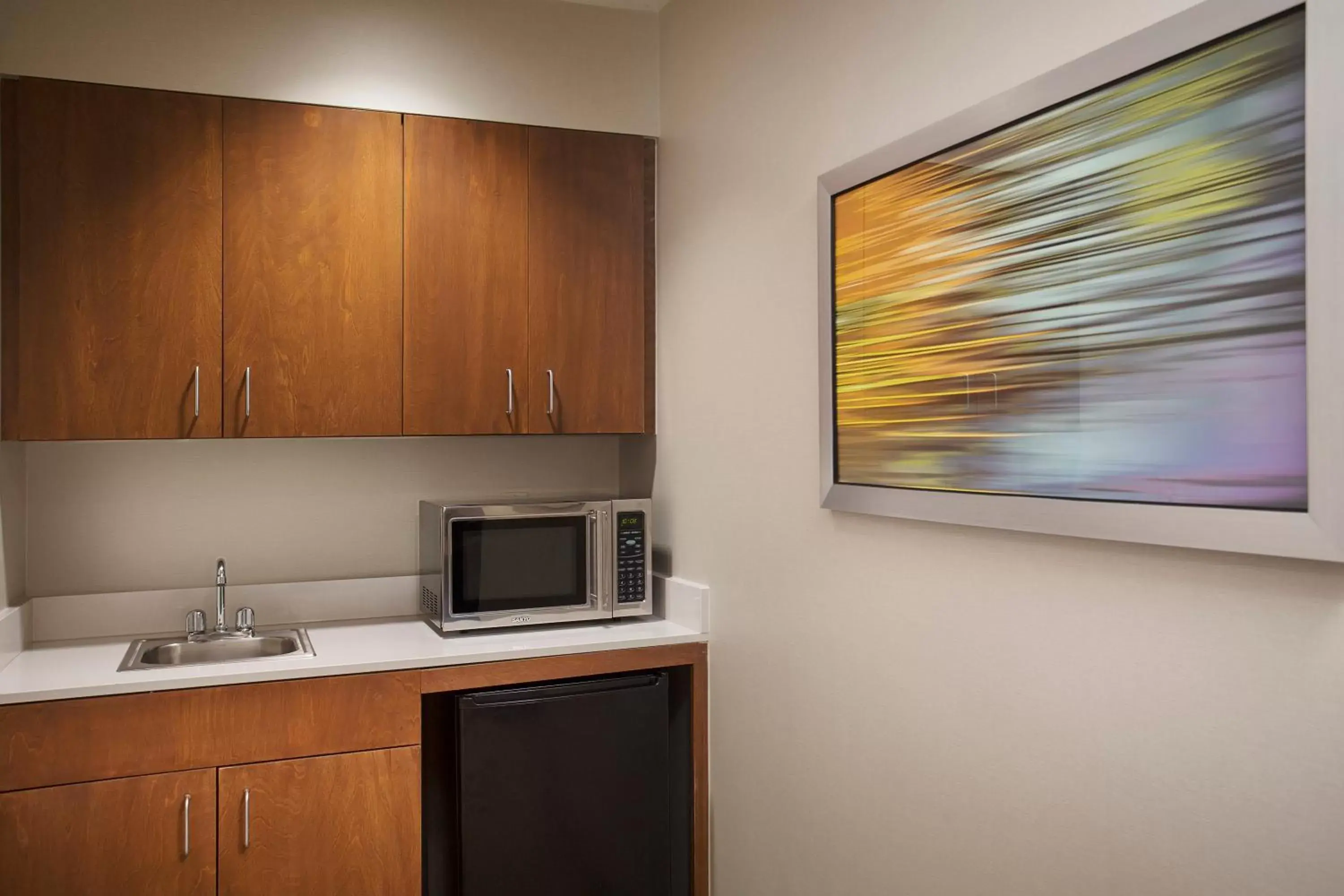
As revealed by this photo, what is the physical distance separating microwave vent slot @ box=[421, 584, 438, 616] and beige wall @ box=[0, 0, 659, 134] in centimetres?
130

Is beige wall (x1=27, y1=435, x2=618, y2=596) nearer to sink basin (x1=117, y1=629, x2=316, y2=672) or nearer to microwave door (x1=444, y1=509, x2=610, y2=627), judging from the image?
sink basin (x1=117, y1=629, x2=316, y2=672)

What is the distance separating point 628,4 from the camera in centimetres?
281

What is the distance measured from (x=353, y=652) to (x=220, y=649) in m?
0.43

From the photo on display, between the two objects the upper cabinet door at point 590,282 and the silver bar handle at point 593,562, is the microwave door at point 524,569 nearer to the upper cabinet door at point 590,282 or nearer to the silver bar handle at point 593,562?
the silver bar handle at point 593,562

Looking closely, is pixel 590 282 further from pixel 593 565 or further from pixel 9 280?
pixel 9 280

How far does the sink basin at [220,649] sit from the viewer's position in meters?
2.48

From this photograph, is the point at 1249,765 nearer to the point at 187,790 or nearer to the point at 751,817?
the point at 751,817

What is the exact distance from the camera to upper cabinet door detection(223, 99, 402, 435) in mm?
2465

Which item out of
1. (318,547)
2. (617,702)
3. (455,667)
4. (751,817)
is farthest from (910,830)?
(318,547)

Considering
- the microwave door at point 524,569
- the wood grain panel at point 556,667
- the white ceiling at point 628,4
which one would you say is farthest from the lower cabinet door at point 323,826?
the white ceiling at point 628,4

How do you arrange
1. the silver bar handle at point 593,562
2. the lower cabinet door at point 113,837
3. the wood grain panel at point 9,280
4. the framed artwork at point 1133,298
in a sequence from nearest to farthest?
1. the framed artwork at point 1133,298
2. the lower cabinet door at point 113,837
3. the wood grain panel at point 9,280
4. the silver bar handle at point 593,562

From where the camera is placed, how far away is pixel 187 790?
2139 millimetres

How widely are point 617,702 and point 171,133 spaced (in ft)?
5.78

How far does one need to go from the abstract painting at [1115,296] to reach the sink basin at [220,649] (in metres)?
1.61
